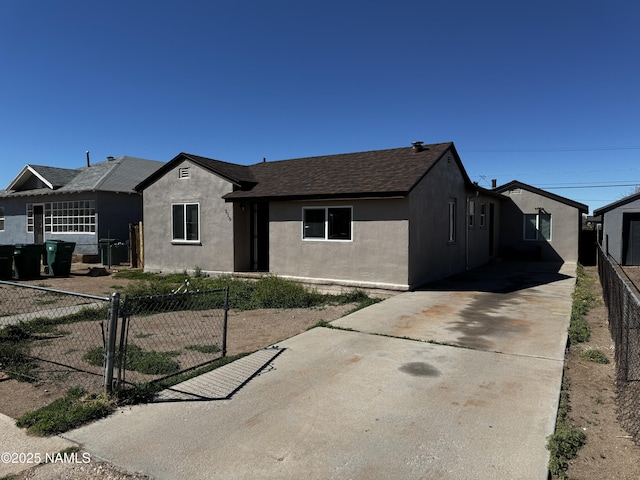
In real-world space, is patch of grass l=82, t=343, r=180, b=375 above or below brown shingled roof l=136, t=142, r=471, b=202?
below

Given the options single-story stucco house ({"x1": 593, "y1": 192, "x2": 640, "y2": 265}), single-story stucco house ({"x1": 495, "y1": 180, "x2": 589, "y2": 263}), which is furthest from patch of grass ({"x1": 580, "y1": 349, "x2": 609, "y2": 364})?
single-story stucco house ({"x1": 593, "y1": 192, "x2": 640, "y2": 265})

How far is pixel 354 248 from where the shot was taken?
39.6ft

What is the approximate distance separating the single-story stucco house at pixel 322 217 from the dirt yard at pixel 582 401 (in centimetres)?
338

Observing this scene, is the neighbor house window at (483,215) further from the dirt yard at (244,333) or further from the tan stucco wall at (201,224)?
the dirt yard at (244,333)

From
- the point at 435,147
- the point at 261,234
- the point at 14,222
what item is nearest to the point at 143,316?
the point at 261,234

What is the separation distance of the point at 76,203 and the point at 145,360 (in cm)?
1854

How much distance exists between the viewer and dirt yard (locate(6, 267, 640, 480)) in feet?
10.5

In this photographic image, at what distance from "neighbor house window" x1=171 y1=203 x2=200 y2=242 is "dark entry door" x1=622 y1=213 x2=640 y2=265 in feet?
63.4

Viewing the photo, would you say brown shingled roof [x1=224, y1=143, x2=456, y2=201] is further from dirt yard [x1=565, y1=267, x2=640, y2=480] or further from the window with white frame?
the window with white frame

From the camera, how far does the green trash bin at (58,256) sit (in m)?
15.5

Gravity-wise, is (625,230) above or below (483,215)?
below

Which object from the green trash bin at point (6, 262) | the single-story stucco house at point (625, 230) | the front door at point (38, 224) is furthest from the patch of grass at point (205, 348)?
the front door at point (38, 224)

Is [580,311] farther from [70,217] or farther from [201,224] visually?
[70,217]

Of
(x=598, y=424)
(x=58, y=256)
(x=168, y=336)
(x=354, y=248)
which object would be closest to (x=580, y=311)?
(x=354, y=248)
